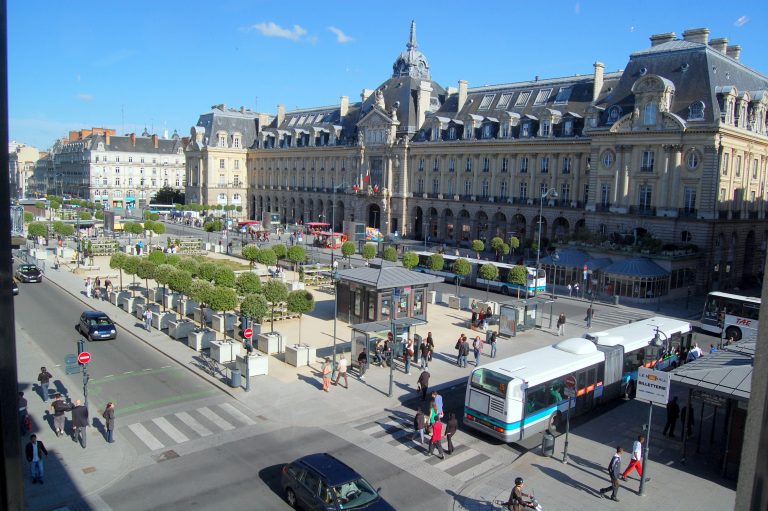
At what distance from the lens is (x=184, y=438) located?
20250 millimetres

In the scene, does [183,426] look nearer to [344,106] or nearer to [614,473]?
[614,473]

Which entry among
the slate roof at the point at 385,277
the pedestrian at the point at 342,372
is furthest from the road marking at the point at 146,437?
the slate roof at the point at 385,277

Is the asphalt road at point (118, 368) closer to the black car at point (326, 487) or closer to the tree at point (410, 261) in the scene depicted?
the black car at point (326, 487)

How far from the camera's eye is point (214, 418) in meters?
22.0

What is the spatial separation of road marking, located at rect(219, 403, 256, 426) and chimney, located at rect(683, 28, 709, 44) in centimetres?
5308

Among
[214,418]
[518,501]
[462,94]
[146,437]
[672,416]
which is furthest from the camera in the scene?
[462,94]

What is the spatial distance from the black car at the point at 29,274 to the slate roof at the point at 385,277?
2662cm

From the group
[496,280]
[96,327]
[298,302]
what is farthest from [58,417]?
[496,280]

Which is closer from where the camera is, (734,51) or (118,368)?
(118,368)

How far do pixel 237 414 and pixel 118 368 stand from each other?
26.0 ft

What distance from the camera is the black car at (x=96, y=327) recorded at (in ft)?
103

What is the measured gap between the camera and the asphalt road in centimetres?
2397

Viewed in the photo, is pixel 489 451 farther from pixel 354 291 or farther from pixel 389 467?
pixel 354 291

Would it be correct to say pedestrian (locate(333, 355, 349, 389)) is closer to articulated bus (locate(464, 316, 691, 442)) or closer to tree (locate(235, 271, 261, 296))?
articulated bus (locate(464, 316, 691, 442))
